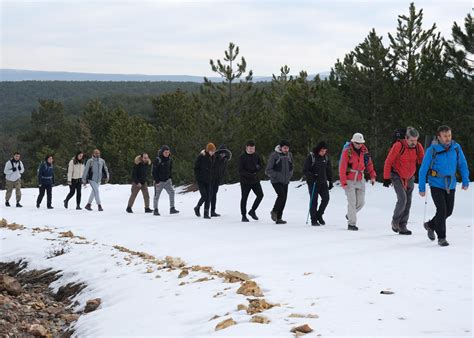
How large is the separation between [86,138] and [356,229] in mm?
39427

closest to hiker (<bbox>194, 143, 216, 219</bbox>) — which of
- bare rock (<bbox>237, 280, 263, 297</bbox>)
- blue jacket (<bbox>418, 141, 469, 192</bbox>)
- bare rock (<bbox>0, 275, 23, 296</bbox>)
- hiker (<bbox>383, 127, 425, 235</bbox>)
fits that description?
hiker (<bbox>383, 127, 425, 235</bbox>)

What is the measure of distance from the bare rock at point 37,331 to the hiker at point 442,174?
215 inches

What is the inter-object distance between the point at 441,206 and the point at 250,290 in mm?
3840

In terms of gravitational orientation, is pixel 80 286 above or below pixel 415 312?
below

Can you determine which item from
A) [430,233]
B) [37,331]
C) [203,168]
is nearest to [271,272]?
[37,331]

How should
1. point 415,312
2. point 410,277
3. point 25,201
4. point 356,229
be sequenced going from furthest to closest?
1. point 25,201
2. point 356,229
3. point 410,277
4. point 415,312

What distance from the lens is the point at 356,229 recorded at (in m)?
10.9

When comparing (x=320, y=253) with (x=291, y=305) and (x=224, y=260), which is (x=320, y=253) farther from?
(x=291, y=305)

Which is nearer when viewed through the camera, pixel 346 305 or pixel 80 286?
pixel 346 305

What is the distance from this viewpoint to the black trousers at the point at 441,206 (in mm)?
8508

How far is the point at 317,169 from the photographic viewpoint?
1179 centimetres

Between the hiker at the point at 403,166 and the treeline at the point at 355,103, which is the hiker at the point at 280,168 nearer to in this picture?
the hiker at the point at 403,166

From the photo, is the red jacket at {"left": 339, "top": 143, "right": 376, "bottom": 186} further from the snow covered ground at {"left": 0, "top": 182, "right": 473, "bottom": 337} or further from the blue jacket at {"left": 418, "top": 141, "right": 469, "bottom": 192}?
the blue jacket at {"left": 418, "top": 141, "right": 469, "bottom": 192}

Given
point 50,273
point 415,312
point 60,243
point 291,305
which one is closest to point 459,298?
point 415,312
